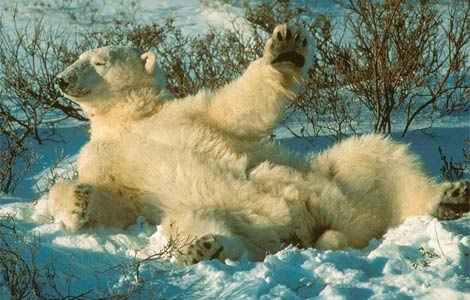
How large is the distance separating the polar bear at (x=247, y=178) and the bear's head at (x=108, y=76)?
0.02 metres

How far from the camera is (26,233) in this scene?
4.26m

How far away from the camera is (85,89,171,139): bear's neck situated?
4.93 metres

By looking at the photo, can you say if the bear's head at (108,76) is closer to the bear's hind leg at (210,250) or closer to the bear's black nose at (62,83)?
the bear's black nose at (62,83)

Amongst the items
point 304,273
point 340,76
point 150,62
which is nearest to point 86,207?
point 150,62

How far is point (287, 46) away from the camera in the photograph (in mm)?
4316

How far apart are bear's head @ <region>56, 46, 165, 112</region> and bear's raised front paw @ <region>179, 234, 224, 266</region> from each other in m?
1.53

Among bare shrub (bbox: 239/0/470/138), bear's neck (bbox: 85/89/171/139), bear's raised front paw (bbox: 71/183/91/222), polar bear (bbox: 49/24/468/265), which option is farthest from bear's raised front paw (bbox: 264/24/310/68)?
bare shrub (bbox: 239/0/470/138)

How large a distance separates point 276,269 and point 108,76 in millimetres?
2134

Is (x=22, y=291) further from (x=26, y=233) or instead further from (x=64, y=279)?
(x=26, y=233)

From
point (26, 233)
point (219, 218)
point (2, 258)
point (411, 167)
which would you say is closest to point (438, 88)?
point (411, 167)

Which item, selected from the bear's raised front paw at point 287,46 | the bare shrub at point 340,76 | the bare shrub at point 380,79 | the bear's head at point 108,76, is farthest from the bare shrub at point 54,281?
the bare shrub at point 380,79

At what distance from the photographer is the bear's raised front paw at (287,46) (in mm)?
4258

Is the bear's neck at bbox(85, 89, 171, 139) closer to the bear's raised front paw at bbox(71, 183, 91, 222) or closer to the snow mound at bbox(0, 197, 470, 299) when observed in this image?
the bear's raised front paw at bbox(71, 183, 91, 222)

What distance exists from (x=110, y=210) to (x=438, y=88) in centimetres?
353
